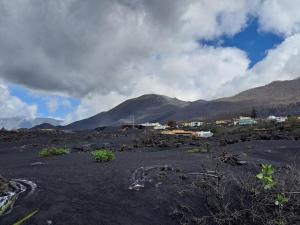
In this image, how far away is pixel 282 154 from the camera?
1134 inches

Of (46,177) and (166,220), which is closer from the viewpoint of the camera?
(166,220)

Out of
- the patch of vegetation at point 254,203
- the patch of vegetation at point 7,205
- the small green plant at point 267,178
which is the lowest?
the patch of vegetation at point 254,203

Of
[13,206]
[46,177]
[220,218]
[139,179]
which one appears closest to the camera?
[220,218]

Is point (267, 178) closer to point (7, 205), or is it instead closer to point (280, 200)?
point (280, 200)

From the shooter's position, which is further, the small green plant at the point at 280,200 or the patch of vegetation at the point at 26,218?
the small green plant at the point at 280,200

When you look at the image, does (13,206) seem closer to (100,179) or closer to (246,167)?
(100,179)

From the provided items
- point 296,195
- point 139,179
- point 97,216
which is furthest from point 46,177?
point 296,195

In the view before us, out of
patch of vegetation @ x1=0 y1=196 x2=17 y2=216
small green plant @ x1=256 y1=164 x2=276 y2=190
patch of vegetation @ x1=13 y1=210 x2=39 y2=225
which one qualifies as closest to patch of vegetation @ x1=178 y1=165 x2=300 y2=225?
small green plant @ x1=256 y1=164 x2=276 y2=190

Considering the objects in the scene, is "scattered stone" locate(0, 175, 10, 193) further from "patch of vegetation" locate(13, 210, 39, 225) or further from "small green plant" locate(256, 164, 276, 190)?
"small green plant" locate(256, 164, 276, 190)

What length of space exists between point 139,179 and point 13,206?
4.81m

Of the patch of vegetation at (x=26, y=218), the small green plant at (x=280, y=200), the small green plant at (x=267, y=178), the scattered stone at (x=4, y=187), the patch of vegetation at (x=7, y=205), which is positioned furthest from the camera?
the scattered stone at (x=4, y=187)

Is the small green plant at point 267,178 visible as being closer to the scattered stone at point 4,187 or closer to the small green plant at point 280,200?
the small green plant at point 280,200

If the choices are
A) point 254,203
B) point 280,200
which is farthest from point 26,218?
point 280,200

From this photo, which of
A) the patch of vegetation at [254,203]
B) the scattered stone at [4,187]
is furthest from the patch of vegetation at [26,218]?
the patch of vegetation at [254,203]
